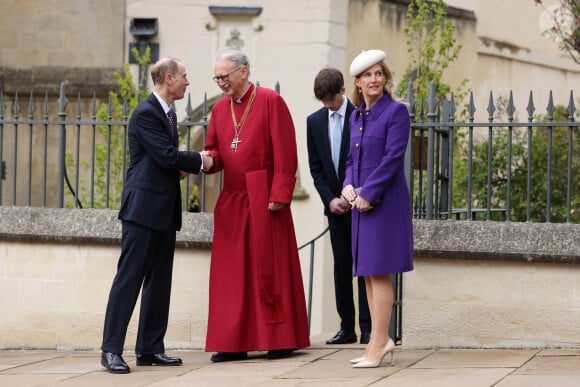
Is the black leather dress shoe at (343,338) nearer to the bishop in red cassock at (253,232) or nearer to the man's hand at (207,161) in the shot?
the bishop in red cassock at (253,232)

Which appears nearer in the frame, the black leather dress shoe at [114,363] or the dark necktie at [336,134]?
the black leather dress shoe at [114,363]

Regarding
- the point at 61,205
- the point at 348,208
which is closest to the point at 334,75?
the point at 348,208

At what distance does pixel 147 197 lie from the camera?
888cm

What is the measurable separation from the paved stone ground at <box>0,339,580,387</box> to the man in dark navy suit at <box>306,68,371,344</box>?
9.6 inches

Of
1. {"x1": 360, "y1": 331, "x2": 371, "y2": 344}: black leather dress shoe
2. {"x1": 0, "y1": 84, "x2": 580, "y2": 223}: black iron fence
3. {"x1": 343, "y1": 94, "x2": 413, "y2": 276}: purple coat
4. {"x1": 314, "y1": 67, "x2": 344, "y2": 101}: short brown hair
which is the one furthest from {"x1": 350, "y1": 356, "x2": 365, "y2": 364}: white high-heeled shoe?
{"x1": 314, "y1": 67, "x2": 344, "y2": 101}: short brown hair

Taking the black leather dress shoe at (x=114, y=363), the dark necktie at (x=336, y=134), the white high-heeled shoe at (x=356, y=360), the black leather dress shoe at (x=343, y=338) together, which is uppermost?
the dark necktie at (x=336, y=134)

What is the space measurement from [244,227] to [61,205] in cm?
223

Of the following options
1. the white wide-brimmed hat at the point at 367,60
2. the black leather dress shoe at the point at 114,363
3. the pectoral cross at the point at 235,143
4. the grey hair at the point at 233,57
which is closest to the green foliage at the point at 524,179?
the pectoral cross at the point at 235,143

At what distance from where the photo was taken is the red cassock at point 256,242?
909 centimetres

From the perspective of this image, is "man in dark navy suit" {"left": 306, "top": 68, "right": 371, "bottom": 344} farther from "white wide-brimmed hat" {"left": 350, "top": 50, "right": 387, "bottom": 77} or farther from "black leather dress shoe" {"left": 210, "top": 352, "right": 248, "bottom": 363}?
"white wide-brimmed hat" {"left": 350, "top": 50, "right": 387, "bottom": 77}

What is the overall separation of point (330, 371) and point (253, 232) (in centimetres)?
112

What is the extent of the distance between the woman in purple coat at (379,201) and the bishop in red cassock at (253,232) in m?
0.69

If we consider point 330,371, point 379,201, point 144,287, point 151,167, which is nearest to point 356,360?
point 330,371

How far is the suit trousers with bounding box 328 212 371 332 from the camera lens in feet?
32.0
